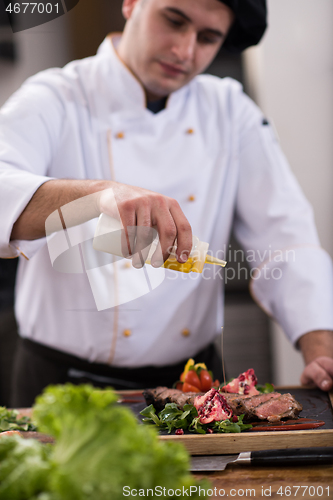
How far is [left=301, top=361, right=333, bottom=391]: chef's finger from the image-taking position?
97 cm

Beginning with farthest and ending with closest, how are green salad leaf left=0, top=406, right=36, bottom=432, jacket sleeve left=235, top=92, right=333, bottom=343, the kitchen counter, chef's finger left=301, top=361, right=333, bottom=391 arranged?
1. jacket sleeve left=235, top=92, right=333, bottom=343
2. chef's finger left=301, top=361, right=333, bottom=391
3. green salad leaf left=0, top=406, right=36, bottom=432
4. the kitchen counter

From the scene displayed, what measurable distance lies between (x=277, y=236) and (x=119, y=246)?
672 millimetres

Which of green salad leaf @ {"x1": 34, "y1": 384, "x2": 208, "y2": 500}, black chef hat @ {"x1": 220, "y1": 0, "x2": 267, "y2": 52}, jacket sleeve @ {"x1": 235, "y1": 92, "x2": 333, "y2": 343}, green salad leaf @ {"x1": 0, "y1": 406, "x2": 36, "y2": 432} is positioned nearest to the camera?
green salad leaf @ {"x1": 34, "y1": 384, "x2": 208, "y2": 500}

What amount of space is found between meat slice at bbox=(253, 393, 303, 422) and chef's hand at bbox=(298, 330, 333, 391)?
18cm

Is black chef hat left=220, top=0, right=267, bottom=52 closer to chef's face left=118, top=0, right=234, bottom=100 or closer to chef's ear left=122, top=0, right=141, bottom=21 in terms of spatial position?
chef's face left=118, top=0, right=234, bottom=100

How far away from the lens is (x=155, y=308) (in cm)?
115

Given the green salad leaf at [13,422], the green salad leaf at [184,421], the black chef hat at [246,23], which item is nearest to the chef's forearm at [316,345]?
the green salad leaf at [184,421]

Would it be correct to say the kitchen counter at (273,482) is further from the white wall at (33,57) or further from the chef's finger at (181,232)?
the white wall at (33,57)

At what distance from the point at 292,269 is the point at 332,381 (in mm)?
333

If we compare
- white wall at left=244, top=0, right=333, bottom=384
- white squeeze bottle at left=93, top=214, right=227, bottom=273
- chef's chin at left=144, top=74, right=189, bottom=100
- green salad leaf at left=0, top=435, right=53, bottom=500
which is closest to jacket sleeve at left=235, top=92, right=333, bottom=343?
chef's chin at left=144, top=74, right=189, bottom=100

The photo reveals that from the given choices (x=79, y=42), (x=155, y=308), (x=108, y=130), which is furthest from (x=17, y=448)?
(x=79, y=42)

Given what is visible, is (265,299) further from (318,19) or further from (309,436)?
(318,19)

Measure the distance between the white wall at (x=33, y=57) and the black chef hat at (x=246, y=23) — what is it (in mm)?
442

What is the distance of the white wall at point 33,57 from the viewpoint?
1.24 m
